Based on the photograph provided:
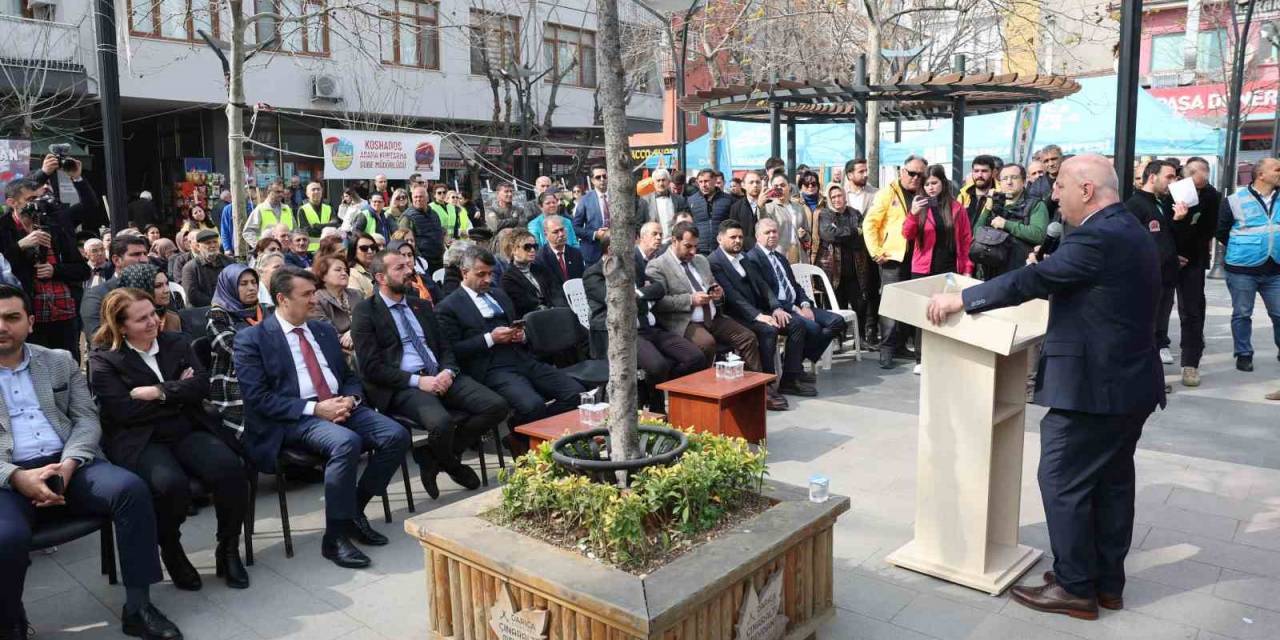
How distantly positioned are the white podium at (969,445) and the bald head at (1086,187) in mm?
542

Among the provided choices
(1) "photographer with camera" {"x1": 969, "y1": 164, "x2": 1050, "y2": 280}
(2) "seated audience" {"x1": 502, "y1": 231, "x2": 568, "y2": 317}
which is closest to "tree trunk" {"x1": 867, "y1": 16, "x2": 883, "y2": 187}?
(1) "photographer with camera" {"x1": 969, "y1": 164, "x2": 1050, "y2": 280}

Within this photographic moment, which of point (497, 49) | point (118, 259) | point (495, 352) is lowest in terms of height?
point (495, 352)

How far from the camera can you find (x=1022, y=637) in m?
3.61

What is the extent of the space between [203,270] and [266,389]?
3351 millimetres

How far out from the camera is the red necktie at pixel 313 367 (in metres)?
4.87

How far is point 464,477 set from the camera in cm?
556

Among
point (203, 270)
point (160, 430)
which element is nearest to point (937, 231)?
point (203, 270)

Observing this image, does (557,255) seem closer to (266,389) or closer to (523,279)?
(523,279)

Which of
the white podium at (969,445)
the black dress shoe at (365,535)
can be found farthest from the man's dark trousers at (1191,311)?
the black dress shoe at (365,535)

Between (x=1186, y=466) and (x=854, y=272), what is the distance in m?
4.28

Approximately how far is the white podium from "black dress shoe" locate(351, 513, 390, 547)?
8.43ft

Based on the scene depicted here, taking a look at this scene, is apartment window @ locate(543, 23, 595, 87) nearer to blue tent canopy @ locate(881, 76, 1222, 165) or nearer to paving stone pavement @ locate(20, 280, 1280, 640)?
blue tent canopy @ locate(881, 76, 1222, 165)

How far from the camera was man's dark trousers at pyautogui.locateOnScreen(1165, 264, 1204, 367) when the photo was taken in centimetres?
797

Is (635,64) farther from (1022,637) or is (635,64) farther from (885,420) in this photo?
(1022,637)
